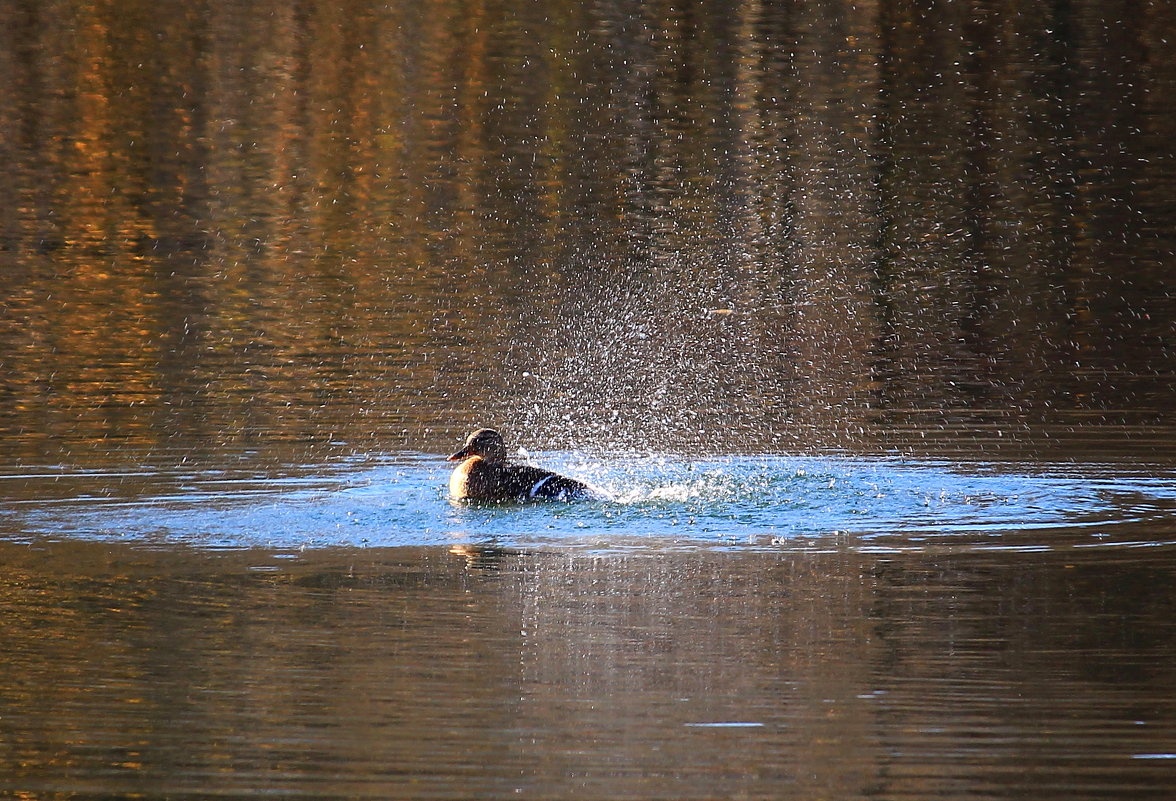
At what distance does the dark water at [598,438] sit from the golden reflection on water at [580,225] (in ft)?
0.35

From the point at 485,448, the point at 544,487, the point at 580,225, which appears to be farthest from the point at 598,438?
the point at 580,225

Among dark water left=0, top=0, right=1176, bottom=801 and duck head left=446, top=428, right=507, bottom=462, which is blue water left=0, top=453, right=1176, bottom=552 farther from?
duck head left=446, top=428, right=507, bottom=462

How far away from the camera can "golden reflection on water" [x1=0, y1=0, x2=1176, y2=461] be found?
605 inches

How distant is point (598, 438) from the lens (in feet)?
48.0

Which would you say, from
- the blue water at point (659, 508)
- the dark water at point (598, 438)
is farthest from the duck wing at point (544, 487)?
the dark water at point (598, 438)

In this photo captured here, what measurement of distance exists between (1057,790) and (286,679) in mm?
3298

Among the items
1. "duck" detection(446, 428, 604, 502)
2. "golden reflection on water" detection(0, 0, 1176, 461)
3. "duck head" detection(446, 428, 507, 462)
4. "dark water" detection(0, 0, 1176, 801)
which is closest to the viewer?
"dark water" detection(0, 0, 1176, 801)

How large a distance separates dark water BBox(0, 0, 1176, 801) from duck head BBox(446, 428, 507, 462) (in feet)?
1.14

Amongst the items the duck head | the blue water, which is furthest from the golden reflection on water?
the duck head

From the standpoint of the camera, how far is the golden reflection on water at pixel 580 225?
50.4 ft

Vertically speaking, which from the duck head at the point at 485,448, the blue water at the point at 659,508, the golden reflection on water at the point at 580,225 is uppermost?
the golden reflection on water at the point at 580,225

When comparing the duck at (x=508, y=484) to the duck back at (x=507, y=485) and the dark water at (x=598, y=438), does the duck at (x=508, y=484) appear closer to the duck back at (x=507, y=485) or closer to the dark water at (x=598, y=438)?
the duck back at (x=507, y=485)

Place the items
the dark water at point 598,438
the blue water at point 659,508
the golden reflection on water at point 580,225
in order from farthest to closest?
the golden reflection on water at point 580,225
the blue water at point 659,508
the dark water at point 598,438

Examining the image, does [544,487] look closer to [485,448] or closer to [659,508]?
[485,448]
